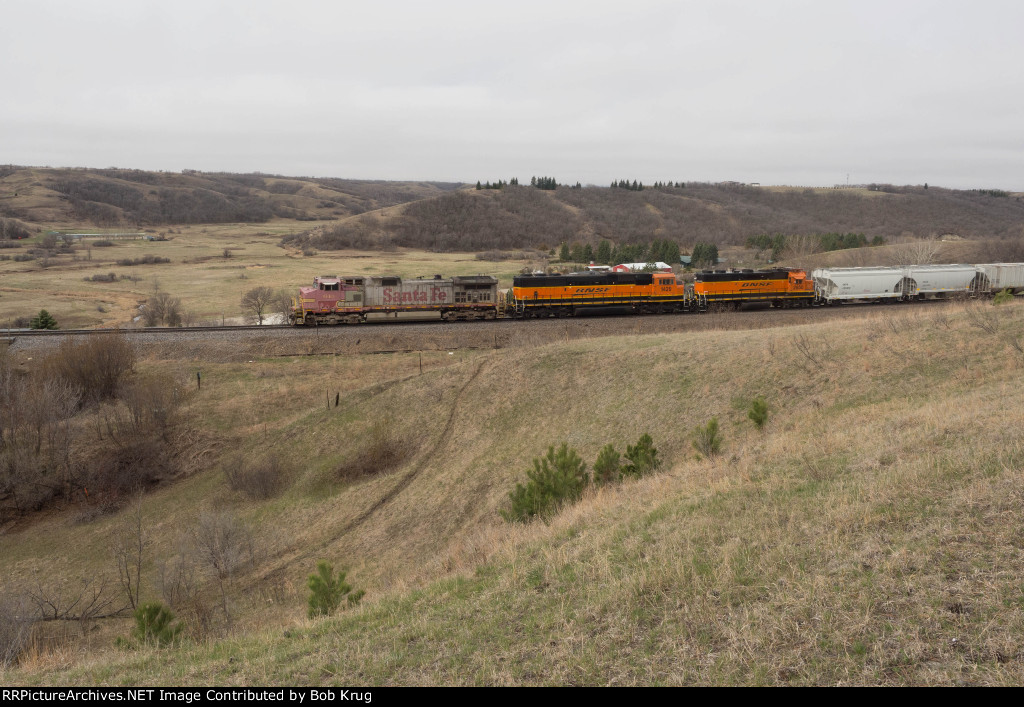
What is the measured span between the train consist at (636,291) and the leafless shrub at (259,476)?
1428 cm

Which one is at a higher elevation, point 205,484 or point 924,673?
point 924,673

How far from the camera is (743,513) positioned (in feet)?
32.3

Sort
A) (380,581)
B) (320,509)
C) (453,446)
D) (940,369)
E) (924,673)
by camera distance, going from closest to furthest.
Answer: (924,673), (380,581), (940,369), (320,509), (453,446)

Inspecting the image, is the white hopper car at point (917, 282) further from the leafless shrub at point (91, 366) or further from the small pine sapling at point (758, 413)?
the leafless shrub at point (91, 366)

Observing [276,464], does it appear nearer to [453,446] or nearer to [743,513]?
[453,446]

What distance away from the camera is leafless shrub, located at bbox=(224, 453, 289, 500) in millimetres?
25141

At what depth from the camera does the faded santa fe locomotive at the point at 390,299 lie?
127 feet

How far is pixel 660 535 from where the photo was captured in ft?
31.9

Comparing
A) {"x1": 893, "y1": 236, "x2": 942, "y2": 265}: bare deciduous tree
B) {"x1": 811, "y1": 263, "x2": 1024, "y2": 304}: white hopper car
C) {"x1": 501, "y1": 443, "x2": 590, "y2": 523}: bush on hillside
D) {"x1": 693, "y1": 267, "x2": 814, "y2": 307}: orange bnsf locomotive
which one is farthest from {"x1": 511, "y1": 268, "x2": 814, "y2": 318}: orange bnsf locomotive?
{"x1": 893, "y1": 236, "x2": 942, "y2": 265}: bare deciduous tree

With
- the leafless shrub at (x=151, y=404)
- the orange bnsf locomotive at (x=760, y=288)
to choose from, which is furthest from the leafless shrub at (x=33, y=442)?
the orange bnsf locomotive at (x=760, y=288)

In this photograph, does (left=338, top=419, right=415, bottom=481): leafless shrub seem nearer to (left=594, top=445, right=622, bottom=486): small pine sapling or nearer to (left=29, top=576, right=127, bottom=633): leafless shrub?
(left=29, top=576, right=127, bottom=633): leafless shrub

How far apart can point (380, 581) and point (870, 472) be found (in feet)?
39.2

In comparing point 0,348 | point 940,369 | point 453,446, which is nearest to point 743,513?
point 940,369

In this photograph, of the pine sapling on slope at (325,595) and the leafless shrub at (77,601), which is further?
the leafless shrub at (77,601)
